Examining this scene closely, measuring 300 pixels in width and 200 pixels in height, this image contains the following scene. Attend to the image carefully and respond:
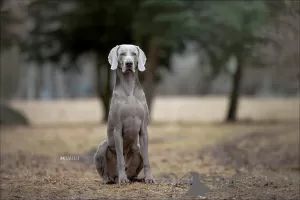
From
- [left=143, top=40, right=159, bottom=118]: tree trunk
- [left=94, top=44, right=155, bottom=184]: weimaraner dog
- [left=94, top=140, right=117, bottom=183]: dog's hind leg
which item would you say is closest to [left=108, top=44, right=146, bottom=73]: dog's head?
[left=94, top=44, right=155, bottom=184]: weimaraner dog

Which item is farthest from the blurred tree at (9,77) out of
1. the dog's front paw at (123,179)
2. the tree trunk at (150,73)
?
the dog's front paw at (123,179)

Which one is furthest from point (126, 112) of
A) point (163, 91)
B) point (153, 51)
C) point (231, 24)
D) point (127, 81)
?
point (163, 91)

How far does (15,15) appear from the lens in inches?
518

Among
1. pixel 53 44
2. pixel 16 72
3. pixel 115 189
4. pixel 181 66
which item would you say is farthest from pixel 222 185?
pixel 181 66

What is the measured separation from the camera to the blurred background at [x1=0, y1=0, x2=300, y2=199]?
9031 millimetres

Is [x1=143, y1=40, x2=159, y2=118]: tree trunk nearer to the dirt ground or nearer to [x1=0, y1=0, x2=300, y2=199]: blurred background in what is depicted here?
[x1=0, y1=0, x2=300, y2=199]: blurred background

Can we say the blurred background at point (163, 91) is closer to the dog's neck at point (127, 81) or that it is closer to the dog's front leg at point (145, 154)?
the dog's front leg at point (145, 154)

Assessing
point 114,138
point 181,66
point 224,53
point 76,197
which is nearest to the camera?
point 76,197

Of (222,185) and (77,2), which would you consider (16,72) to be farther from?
(222,185)

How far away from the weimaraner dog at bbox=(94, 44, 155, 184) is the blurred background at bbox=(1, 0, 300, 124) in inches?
170

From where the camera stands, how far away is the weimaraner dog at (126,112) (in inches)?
254

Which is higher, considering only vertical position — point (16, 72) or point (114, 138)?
point (16, 72)

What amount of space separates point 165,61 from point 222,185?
15.7 m

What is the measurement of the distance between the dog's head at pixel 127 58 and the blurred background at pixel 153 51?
4.25 metres
